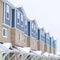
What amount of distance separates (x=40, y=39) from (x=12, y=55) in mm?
21210

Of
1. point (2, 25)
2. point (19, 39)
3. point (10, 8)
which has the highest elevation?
point (10, 8)

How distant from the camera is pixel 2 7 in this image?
28453 mm

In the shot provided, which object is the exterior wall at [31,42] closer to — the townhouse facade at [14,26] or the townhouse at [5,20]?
the townhouse facade at [14,26]

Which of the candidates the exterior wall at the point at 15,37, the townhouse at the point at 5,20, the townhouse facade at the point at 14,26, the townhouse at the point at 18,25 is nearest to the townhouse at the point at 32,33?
the townhouse facade at the point at 14,26

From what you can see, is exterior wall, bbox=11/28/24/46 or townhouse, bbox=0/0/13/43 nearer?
townhouse, bbox=0/0/13/43

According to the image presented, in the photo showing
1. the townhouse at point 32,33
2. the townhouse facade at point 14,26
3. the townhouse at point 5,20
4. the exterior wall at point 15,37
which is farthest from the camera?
the townhouse at point 32,33

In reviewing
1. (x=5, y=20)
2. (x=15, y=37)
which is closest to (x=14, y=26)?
(x=15, y=37)

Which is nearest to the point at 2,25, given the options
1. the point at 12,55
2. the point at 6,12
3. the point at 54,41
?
the point at 6,12

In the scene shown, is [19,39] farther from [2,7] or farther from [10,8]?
[2,7]

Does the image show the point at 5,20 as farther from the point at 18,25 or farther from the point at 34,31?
the point at 34,31

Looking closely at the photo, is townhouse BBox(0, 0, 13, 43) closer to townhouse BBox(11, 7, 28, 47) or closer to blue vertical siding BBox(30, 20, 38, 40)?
townhouse BBox(11, 7, 28, 47)

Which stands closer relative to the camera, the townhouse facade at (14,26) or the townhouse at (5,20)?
the townhouse at (5,20)

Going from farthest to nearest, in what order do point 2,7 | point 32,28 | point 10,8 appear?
point 32,28 → point 10,8 → point 2,7

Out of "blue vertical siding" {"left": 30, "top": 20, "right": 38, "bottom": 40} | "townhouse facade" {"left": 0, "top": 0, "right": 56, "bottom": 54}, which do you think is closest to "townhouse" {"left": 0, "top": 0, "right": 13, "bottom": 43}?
"townhouse facade" {"left": 0, "top": 0, "right": 56, "bottom": 54}
